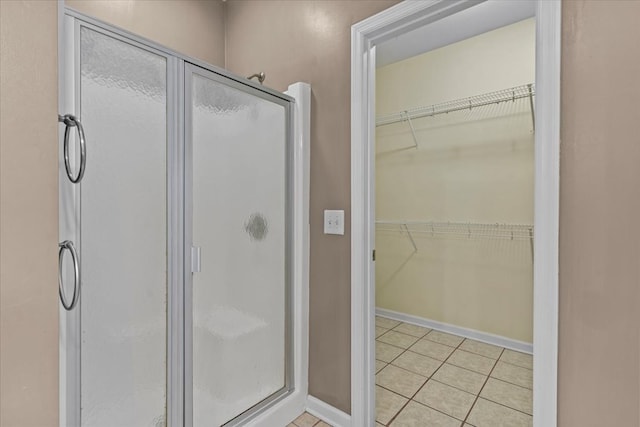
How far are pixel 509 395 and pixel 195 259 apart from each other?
6.48ft

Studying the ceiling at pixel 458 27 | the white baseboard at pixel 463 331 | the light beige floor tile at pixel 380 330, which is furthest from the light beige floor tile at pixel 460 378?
the ceiling at pixel 458 27

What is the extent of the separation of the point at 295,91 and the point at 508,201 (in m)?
1.89

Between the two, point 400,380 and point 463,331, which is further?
point 463,331

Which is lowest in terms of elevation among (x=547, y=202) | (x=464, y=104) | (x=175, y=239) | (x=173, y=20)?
(x=175, y=239)

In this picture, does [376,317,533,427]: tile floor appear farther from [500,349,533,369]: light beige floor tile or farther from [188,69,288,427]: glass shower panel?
[188,69,288,427]: glass shower panel

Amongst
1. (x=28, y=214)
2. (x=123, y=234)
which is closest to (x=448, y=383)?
(x=123, y=234)

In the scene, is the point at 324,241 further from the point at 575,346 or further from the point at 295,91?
the point at 575,346

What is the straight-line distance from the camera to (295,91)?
5.57 feet

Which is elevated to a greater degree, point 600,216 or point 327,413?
point 600,216

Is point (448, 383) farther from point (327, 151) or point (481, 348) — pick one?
point (327, 151)

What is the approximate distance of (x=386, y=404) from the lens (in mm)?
1837

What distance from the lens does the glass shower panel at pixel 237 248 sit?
131 centimetres

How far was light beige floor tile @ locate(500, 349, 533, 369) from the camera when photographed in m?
2.31

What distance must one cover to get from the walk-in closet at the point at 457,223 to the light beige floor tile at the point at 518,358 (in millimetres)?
12
